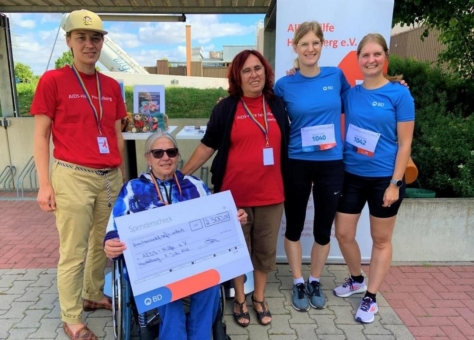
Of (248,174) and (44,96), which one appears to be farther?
(248,174)

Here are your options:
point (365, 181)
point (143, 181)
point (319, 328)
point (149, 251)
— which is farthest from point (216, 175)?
point (319, 328)

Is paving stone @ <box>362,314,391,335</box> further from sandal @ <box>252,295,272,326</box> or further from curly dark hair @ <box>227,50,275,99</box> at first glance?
curly dark hair @ <box>227,50,275,99</box>

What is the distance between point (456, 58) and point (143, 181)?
5591 millimetres

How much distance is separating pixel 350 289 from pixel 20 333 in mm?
2408

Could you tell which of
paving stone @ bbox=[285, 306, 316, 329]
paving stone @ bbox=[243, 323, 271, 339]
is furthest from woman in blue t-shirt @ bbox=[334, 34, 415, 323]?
paving stone @ bbox=[243, 323, 271, 339]

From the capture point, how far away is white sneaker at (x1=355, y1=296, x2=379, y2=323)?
8.73 feet

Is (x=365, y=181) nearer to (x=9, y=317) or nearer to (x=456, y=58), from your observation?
(x=9, y=317)

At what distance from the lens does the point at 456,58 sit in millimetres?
5758

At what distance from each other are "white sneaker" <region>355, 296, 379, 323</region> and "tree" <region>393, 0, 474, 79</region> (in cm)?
349

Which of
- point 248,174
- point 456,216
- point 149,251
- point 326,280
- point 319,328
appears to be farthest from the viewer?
point 456,216

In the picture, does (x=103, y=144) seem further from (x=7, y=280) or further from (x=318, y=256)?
(x=7, y=280)

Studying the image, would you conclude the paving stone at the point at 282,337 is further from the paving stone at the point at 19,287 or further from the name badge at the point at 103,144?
the paving stone at the point at 19,287

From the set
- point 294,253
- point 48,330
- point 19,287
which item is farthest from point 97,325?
point 294,253

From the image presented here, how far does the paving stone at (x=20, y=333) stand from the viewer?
→ 8.23 ft
